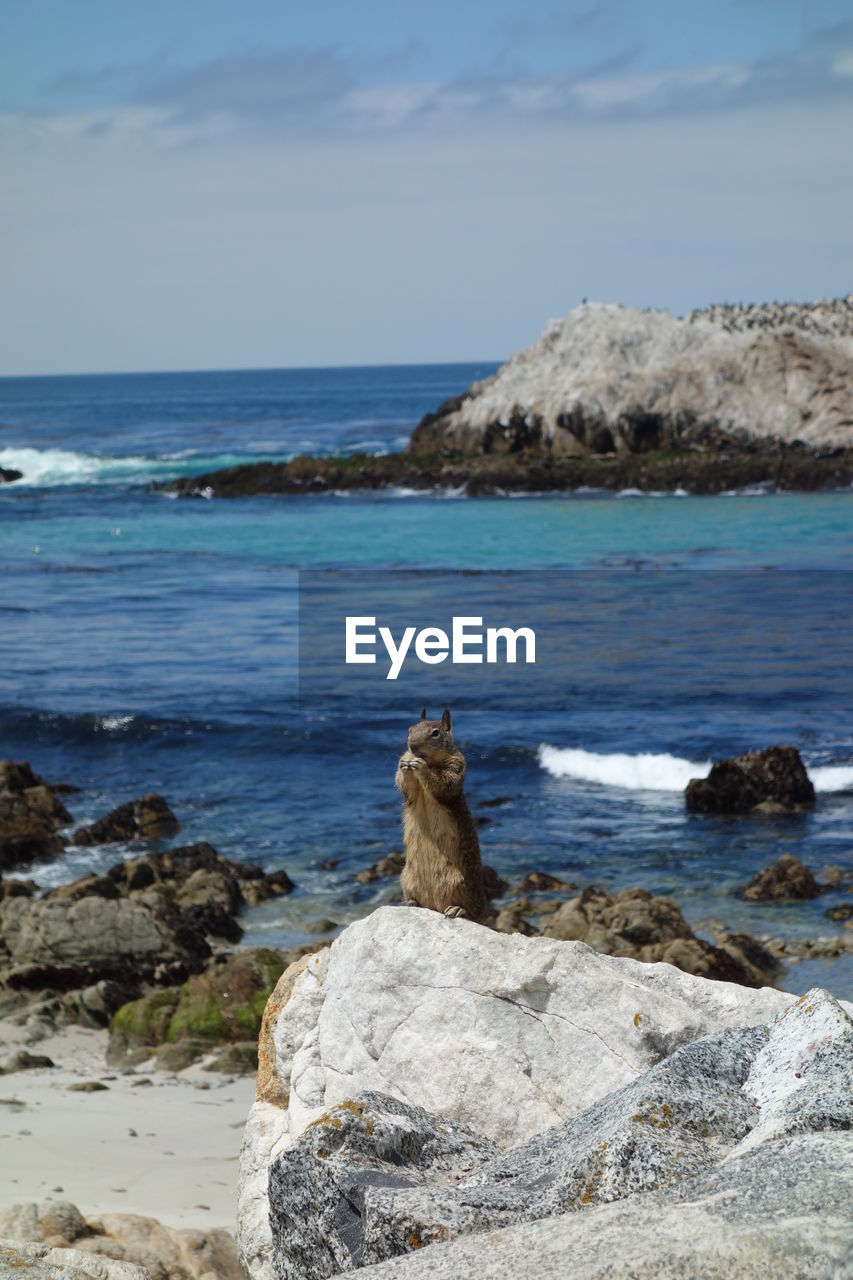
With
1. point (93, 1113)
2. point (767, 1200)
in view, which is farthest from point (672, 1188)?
point (93, 1113)

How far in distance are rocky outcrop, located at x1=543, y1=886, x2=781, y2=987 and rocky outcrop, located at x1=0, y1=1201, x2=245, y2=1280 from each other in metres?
6.28

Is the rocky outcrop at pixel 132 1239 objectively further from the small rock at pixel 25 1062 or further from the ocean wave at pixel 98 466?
the ocean wave at pixel 98 466

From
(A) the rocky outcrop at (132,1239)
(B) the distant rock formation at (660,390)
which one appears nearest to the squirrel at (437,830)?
(A) the rocky outcrop at (132,1239)

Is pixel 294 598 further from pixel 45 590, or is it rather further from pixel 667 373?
pixel 667 373

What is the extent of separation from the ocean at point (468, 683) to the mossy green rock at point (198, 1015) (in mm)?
2593

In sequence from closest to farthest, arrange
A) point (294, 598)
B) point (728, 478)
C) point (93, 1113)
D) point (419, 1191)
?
point (419, 1191)
point (93, 1113)
point (294, 598)
point (728, 478)

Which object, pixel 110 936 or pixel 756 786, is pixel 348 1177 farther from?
pixel 756 786

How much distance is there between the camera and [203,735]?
25.8m

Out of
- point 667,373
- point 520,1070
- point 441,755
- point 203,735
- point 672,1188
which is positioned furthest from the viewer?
point 667,373

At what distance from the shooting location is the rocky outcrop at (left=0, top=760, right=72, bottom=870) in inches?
763

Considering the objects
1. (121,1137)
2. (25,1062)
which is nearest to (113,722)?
(25,1062)

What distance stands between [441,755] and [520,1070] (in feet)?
6.03

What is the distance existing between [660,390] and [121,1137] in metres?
59.2

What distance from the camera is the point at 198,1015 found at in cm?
1270
